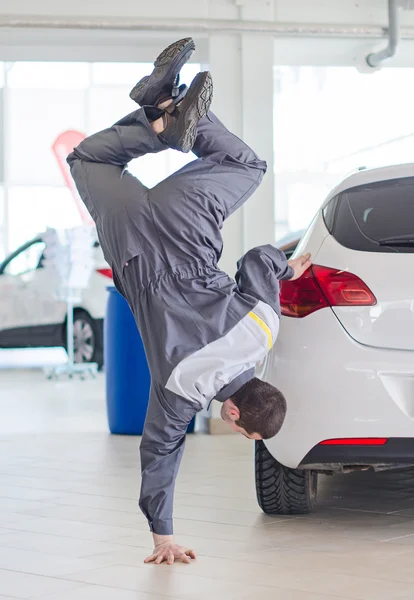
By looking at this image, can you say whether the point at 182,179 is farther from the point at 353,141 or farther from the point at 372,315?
the point at 353,141

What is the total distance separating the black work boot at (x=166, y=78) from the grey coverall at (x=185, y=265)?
0.15 meters

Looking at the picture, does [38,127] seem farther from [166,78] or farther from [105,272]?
[166,78]

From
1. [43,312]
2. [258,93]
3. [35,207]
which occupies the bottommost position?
[43,312]

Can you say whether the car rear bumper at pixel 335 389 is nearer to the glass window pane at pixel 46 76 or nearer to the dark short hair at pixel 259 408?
the dark short hair at pixel 259 408

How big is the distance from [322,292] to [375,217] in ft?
1.42

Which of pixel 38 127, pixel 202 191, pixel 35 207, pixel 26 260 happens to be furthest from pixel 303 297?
pixel 38 127

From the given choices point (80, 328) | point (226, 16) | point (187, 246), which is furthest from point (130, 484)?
point (80, 328)

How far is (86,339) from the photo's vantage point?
14.6 metres

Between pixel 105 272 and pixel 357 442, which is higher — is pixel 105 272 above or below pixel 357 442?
above

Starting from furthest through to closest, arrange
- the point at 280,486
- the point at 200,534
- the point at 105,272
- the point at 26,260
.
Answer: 1. the point at 26,260
2. the point at 105,272
3. the point at 280,486
4. the point at 200,534

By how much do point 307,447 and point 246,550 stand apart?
482 millimetres

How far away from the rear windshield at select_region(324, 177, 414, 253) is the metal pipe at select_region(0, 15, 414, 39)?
4.01 m

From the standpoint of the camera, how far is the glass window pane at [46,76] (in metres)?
22.6

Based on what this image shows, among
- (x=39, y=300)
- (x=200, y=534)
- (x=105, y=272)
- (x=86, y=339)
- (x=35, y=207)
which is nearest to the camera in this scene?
(x=200, y=534)
